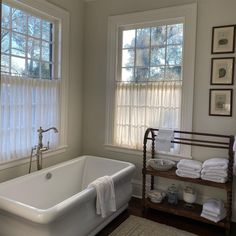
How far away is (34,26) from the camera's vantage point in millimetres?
2934

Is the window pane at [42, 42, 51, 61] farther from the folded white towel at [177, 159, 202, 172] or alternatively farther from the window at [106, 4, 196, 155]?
the folded white towel at [177, 159, 202, 172]

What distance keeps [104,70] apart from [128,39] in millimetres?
534

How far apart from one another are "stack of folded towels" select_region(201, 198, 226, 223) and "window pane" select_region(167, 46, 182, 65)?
164cm

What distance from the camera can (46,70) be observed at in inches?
124

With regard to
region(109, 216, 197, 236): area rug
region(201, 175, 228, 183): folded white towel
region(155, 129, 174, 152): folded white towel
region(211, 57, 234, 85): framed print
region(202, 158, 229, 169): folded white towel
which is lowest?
region(109, 216, 197, 236): area rug

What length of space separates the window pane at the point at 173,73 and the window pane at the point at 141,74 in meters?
0.28

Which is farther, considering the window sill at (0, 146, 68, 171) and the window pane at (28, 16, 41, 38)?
the window pane at (28, 16, 41, 38)

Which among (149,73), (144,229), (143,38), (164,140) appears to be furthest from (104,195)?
(143,38)

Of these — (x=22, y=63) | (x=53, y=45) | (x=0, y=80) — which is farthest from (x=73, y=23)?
(x=0, y=80)

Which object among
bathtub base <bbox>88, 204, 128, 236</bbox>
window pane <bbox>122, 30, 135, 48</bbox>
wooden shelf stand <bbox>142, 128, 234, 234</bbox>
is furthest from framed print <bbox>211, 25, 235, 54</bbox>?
bathtub base <bbox>88, 204, 128, 236</bbox>

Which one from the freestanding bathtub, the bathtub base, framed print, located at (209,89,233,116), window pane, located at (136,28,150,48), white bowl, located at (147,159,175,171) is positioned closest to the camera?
the freestanding bathtub

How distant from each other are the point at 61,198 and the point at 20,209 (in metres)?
1.07

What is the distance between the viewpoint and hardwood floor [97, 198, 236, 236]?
2.52 meters

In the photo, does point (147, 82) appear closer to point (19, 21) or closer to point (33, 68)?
point (33, 68)
